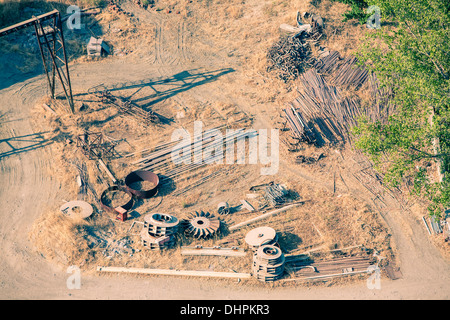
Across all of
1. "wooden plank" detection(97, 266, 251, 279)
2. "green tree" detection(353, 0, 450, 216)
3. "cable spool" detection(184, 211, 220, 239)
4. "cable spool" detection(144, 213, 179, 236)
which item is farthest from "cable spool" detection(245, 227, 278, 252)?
"green tree" detection(353, 0, 450, 216)

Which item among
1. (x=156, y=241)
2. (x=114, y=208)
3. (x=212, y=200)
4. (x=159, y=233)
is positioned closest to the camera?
(x=156, y=241)

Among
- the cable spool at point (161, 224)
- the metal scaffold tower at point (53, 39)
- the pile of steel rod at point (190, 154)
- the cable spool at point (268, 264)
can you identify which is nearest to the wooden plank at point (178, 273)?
the cable spool at point (268, 264)

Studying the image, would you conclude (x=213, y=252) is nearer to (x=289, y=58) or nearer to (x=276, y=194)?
(x=276, y=194)

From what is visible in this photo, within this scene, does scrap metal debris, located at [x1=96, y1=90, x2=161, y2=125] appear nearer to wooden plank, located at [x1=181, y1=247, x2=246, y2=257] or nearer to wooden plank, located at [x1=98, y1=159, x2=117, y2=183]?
wooden plank, located at [x1=98, y1=159, x2=117, y2=183]

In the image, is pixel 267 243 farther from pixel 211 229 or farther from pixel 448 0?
pixel 448 0

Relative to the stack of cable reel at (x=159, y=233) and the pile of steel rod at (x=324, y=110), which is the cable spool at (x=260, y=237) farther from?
the pile of steel rod at (x=324, y=110)

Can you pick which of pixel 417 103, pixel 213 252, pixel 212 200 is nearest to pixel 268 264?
pixel 213 252
